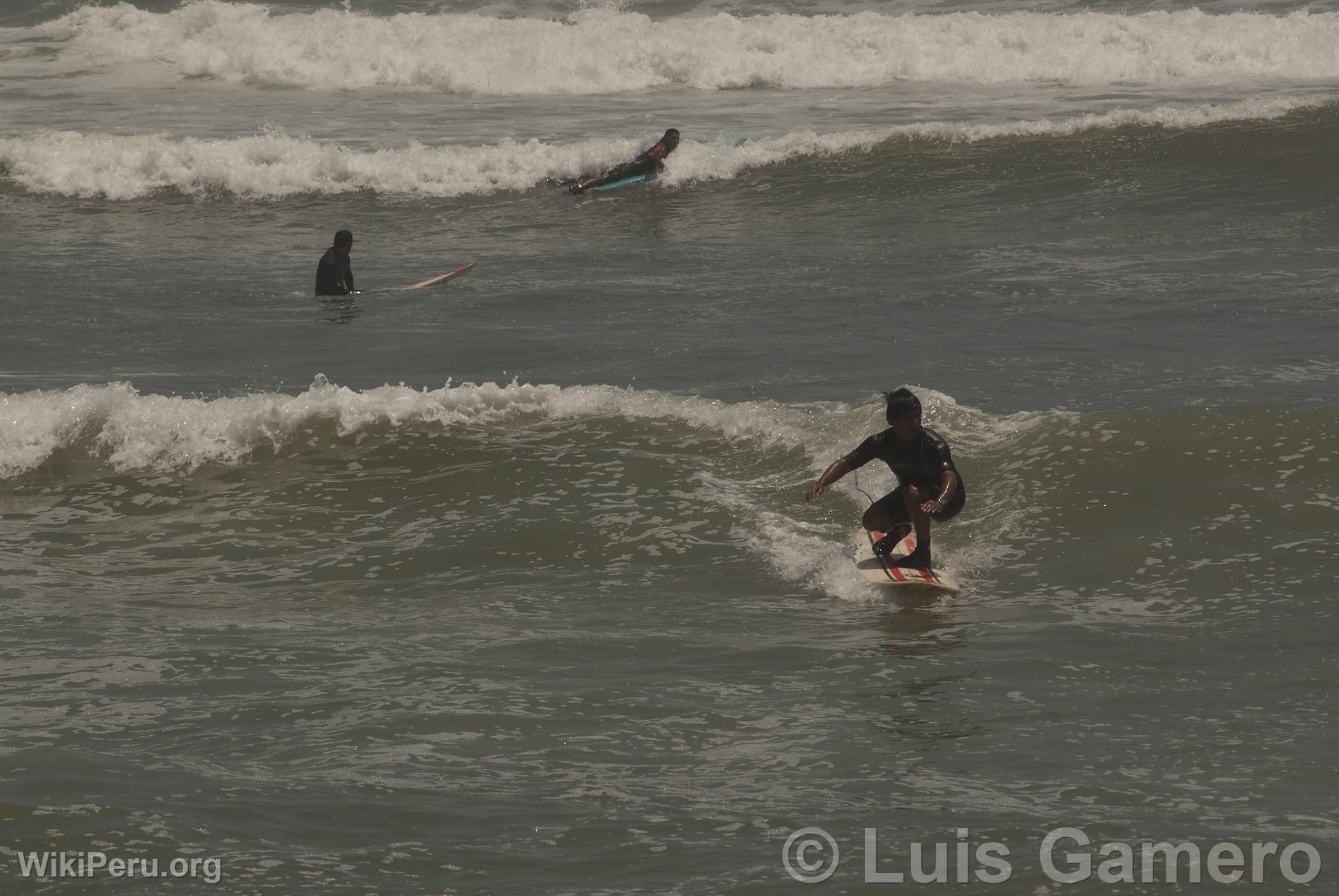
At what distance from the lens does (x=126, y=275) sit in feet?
A: 54.1

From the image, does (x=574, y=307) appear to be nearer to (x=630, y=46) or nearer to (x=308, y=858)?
(x=308, y=858)

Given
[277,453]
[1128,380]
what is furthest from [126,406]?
[1128,380]

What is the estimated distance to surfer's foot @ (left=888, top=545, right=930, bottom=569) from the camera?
781 cm

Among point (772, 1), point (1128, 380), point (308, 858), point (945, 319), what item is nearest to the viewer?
point (308, 858)

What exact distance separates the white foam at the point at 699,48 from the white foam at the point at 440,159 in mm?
4071

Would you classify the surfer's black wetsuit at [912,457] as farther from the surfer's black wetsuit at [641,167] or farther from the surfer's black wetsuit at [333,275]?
the surfer's black wetsuit at [641,167]

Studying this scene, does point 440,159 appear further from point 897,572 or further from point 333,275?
point 897,572

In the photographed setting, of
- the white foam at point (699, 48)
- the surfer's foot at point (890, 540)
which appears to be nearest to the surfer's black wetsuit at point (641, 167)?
the white foam at point (699, 48)

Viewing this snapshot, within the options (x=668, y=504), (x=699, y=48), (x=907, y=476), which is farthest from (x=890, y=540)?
(x=699, y=48)

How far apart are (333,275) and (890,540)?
28.5 ft

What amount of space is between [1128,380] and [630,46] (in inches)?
715

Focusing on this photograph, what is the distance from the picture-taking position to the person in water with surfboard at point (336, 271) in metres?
15.0

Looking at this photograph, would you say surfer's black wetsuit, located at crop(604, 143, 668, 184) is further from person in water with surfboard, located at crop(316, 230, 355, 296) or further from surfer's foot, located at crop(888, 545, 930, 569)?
surfer's foot, located at crop(888, 545, 930, 569)

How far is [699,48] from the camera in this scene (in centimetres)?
2716
